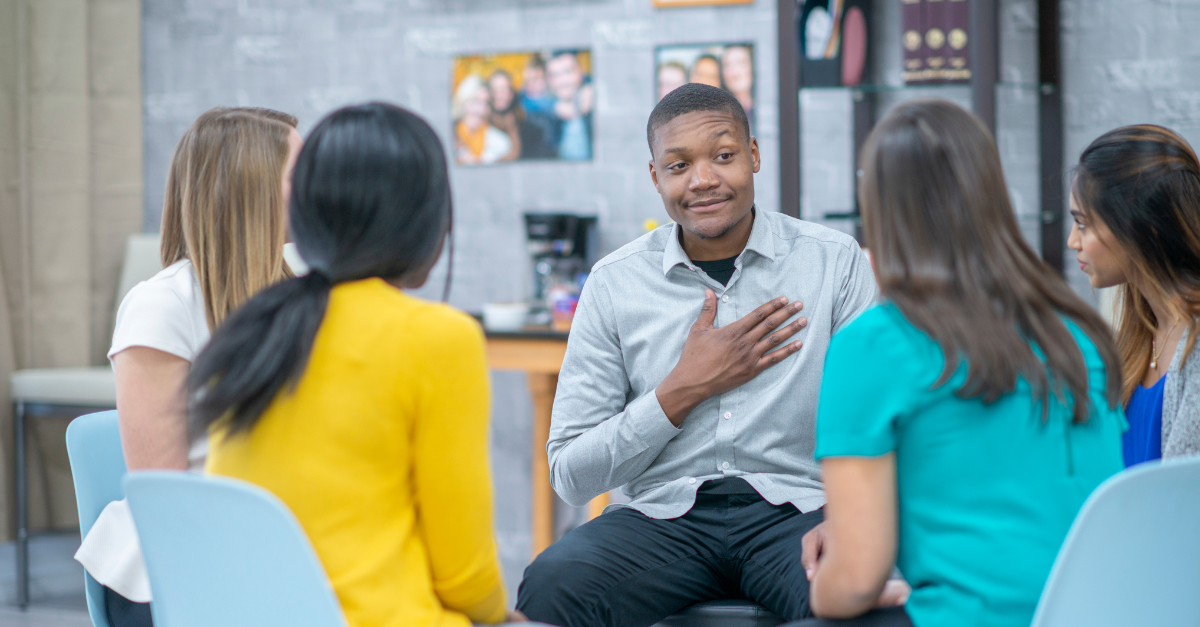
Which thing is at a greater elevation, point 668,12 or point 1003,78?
point 668,12

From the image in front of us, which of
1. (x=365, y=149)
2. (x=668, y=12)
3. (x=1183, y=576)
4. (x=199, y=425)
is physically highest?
(x=668, y=12)

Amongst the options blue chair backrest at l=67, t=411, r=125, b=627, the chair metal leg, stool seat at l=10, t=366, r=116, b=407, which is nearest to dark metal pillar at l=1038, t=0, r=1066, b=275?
blue chair backrest at l=67, t=411, r=125, b=627

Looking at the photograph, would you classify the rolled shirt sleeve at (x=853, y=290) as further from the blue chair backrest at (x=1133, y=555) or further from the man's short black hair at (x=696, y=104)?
the blue chair backrest at (x=1133, y=555)

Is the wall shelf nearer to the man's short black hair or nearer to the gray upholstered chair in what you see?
the man's short black hair

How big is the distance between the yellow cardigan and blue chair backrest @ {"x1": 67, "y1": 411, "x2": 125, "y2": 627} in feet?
1.82

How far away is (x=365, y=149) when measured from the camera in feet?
3.35

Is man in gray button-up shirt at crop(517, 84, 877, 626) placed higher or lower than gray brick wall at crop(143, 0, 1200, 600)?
lower

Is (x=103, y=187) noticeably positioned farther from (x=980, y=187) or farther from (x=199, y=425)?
(x=980, y=187)

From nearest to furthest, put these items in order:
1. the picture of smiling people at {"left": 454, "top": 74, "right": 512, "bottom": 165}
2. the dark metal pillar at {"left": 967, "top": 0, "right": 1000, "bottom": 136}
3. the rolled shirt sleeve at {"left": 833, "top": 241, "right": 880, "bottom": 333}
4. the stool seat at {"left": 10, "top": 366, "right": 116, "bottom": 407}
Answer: the rolled shirt sleeve at {"left": 833, "top": 241, "right": 880, "bottom": 333}
the dark metal pillar at {"left": 967, "top": 0, "right": 1000, "bottom": 136}
the stool seat at {"left": 10, "top": 366, "right": 116, "bottom": 407}
the picture of smiling people at {"left": 454, "top": 74, "right": 512, "bottom": 165}

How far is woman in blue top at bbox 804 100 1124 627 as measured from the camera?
984 mm

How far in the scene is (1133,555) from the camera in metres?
0.95

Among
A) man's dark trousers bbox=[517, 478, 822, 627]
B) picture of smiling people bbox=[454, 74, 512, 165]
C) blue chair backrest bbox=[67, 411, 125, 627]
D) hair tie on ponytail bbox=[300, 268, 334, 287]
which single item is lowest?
man's dark trousers bbox=[517, 478, 822, 627]

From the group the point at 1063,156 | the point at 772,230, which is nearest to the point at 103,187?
the point at 772,230

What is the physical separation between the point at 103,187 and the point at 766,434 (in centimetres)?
295
